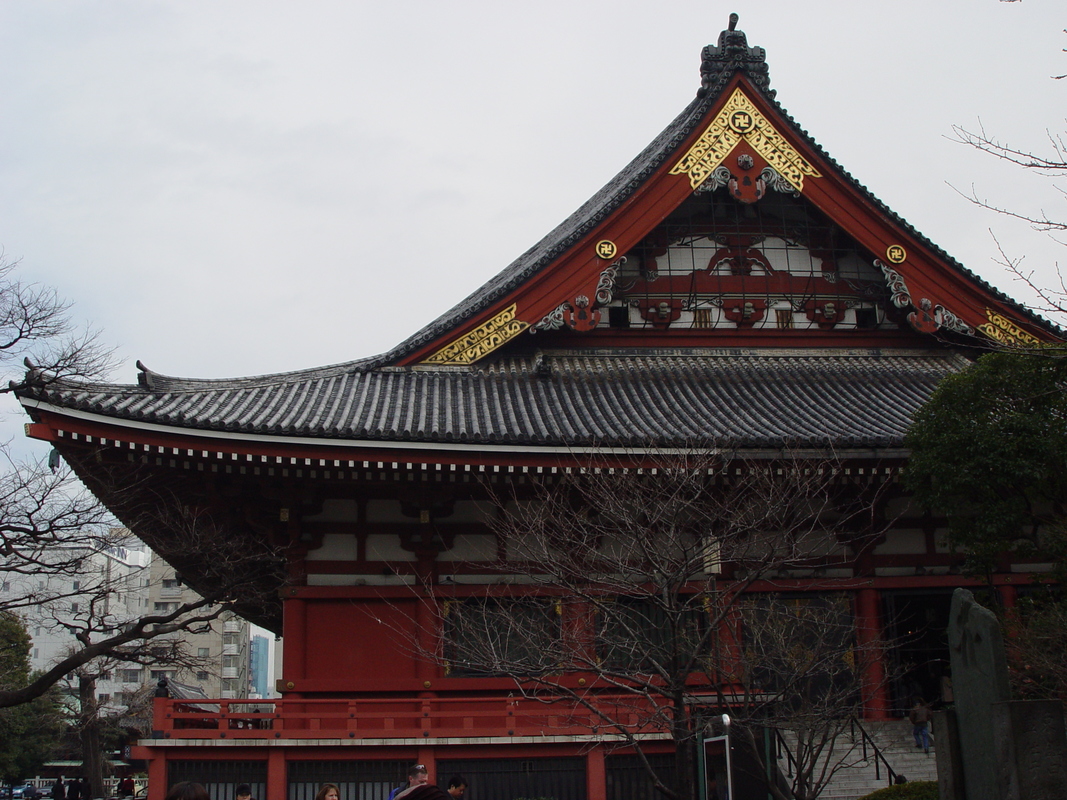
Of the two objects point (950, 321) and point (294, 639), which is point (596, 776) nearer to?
point (294, 639)

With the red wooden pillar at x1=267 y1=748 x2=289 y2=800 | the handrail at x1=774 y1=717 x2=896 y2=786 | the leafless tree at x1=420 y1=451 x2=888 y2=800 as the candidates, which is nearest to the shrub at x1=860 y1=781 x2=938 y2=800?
the leafless tree at x1=420 y1=451 x2=888 y2=800

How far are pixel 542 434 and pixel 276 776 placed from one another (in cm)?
520

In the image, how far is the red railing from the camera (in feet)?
39.7

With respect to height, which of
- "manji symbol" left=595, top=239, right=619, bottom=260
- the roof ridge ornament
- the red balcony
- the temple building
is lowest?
the red balcony

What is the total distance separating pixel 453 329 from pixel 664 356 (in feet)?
12.6

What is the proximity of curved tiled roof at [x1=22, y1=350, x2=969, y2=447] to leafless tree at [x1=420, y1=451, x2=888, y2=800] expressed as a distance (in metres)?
0.79

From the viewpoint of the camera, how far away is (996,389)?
11.8m

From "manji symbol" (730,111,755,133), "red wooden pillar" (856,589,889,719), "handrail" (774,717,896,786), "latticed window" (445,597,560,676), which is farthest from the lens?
"manji symbol" (730,111,755,133)

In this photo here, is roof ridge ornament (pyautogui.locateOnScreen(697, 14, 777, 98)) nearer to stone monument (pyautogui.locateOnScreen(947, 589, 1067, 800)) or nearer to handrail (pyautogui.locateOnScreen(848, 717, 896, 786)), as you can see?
handrail (pyautogui.locateOnScreen(848, 717, 896, 786))

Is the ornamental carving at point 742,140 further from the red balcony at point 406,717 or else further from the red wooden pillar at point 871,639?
the red balcony at point 406,717

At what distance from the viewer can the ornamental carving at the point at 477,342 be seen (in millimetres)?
16172

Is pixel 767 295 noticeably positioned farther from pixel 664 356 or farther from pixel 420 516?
pixel 420 516

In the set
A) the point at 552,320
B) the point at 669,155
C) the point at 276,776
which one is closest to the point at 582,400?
the point at 552,320

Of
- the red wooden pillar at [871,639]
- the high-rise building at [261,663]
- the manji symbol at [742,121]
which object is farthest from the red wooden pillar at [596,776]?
the high-rise building at [261,663]
